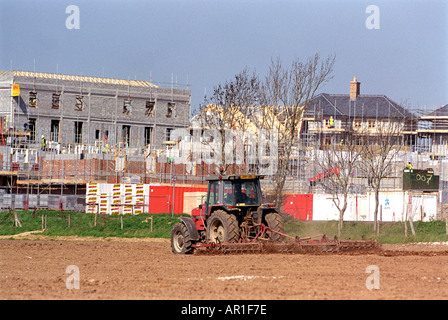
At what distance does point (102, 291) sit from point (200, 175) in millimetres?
42019

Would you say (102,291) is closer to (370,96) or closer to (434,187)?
(434,187)

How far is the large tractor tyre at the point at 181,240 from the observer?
78.1ft

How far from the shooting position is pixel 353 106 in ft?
278

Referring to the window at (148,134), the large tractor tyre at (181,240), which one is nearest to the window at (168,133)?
the window at (148,134)

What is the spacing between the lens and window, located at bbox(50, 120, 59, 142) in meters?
72.0

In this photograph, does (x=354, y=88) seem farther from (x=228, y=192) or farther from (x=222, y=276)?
(x=222, y=276)

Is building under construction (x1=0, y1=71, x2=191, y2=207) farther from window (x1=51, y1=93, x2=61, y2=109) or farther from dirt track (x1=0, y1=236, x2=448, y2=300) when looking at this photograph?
dirt track (x1=0, y1=236, x2=448, y2=300)

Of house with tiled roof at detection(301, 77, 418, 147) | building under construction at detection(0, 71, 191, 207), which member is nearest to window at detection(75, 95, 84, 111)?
building under construction at detection(0, 71, 191, 207)

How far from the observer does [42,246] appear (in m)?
30.2

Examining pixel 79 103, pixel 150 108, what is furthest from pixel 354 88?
pixel 79 103

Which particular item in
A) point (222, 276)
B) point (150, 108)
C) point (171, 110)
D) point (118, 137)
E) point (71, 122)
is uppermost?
point (150, 108)

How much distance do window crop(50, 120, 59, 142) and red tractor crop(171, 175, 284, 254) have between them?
50547 millimetres

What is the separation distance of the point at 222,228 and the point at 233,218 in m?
0.80
